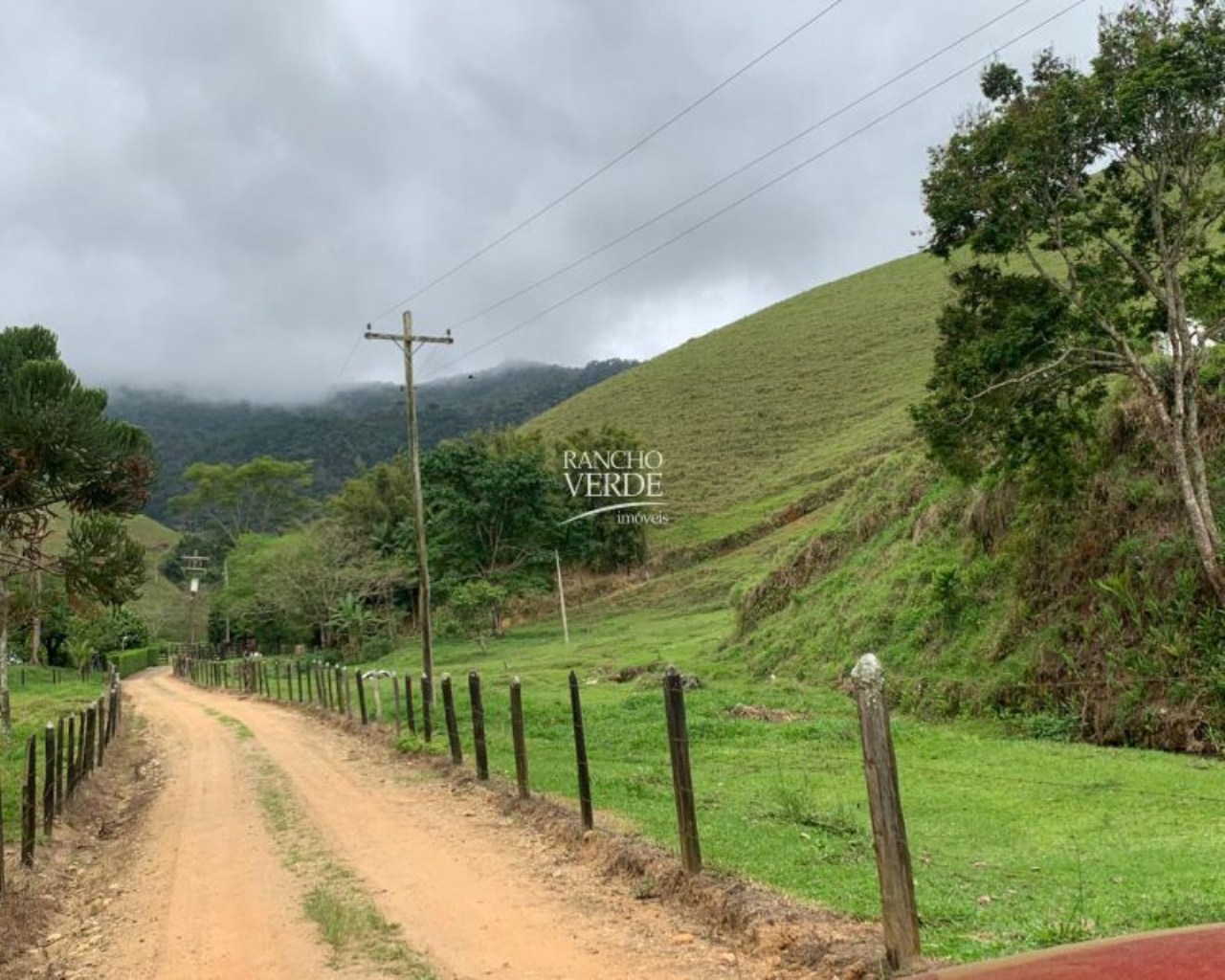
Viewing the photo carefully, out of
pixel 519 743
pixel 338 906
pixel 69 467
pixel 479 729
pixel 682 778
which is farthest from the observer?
pixel 479 729

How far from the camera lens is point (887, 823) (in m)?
4.92

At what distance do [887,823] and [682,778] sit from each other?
8.08 feet

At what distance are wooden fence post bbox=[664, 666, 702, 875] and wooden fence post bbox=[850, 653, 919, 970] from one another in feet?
7.52

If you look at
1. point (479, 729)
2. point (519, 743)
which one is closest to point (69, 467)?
point (479, 729)

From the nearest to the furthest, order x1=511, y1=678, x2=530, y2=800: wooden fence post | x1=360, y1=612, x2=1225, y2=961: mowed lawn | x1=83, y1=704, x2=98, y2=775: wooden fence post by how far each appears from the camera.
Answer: x1=360, y1=612, x2=1225, y2=961: mowed lawn → x1=511, y1=678, x2=530, y2=800: wooden fence post → x1=83, y1=704, x2=98, y2=775: wooden fence post

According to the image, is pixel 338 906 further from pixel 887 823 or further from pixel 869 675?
pixel 869 675

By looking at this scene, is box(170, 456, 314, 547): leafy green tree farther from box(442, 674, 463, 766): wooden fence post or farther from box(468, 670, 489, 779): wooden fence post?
box(468, 670, 489, 779): wooden fence post

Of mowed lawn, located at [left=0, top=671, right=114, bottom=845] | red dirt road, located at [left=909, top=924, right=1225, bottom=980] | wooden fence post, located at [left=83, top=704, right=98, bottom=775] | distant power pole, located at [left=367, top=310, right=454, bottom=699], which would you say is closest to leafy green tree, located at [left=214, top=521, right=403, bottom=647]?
mowed lawn, located at [left=0, top=671, right=114, bottom=845]

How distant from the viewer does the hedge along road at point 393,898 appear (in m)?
6.10

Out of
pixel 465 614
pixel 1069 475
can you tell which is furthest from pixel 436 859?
pixel 465 614

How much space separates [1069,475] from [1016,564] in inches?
89.3

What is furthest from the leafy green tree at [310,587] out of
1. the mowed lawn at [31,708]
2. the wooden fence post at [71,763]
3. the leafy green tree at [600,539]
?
the wooden fence post at [71,763]

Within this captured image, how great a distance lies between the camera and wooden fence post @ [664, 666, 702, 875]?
7129 millimetres

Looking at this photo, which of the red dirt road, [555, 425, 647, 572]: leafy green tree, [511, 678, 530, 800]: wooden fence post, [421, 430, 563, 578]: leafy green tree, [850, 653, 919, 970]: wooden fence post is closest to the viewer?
the red dirt road
